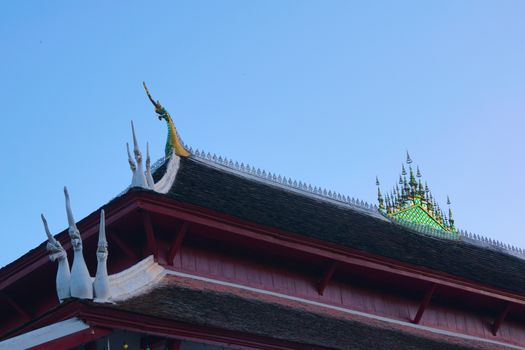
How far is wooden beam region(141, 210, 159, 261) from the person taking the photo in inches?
658

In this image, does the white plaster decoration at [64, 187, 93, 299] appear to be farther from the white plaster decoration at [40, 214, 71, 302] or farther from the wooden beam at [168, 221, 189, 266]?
the wooden beam at [168, 221, 189, 266]

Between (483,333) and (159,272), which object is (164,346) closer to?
(159,272)

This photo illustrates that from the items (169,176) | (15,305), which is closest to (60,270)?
(169,176)

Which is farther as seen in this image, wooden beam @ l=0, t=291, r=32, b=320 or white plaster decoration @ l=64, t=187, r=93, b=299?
wooden beam @ l=0, t=291, r=32, b=320

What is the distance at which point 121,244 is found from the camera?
1742 cm

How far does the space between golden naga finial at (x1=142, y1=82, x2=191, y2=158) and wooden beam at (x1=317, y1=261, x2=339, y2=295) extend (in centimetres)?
428

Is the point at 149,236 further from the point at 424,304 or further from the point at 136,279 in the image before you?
the point at 424,304

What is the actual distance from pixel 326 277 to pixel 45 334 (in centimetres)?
748

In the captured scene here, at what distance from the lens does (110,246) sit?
58.4 ft

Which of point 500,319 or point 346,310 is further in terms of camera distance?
point 500,319

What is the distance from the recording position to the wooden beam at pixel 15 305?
19594 millimetres

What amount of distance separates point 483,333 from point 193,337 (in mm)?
10156

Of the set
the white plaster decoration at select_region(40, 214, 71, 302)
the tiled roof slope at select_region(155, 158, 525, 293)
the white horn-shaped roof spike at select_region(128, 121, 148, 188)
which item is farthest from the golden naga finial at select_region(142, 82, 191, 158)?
the white plaster decoration at select_region(40, 214, 71, 302)

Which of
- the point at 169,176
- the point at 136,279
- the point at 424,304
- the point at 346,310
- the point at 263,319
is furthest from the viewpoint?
the point at 424,304
